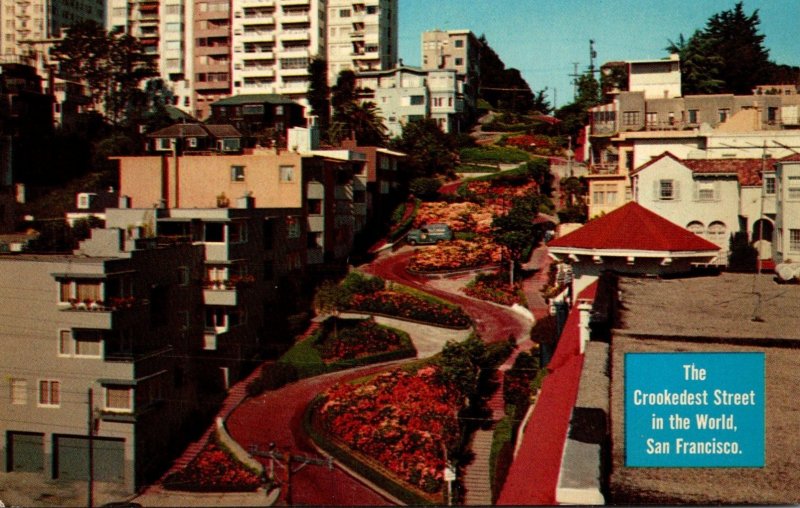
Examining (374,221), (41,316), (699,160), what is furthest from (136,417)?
(699,160)

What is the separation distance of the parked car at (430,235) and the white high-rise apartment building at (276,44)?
686 cm

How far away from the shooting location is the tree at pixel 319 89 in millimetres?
30922

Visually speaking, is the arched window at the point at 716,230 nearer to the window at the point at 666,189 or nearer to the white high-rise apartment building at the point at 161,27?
the window at the point at 666,189

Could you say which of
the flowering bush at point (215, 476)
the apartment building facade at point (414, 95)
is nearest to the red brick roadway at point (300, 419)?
the flowering bush at point (215, 476)

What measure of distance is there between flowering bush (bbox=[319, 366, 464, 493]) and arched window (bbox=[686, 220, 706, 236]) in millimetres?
6107

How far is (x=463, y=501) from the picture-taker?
11.1m

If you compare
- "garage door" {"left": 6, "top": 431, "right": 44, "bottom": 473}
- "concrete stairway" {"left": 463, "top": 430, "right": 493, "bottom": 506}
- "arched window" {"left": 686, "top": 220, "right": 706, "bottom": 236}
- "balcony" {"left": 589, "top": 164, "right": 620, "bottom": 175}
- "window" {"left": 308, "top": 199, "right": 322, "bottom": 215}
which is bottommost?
"concrete stairway" {"left": 463, "top": 430, "right": 493, "bottom": 506}

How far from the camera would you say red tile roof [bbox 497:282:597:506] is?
22.5ft

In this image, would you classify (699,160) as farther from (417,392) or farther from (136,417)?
(136,417)

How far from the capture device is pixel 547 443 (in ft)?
24.2

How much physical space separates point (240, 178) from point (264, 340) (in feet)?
14.9

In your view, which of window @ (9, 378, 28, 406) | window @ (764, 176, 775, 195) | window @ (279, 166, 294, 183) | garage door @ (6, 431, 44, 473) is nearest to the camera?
garage door @ (6, 431, 44, 473)

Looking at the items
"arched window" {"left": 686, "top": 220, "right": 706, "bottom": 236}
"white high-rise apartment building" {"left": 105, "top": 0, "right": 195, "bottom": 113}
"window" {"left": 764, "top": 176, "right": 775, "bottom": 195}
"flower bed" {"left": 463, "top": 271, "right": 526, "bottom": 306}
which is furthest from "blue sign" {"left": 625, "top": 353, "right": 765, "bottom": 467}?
"white high-rise apartment building" {"left": 105, "top": 0, "right": 195, "bottom": 113}

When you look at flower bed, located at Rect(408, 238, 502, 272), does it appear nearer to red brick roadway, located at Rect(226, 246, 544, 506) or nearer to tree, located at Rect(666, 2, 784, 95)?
red brick roadway, located at Rect(226, 246, 544, 506)
